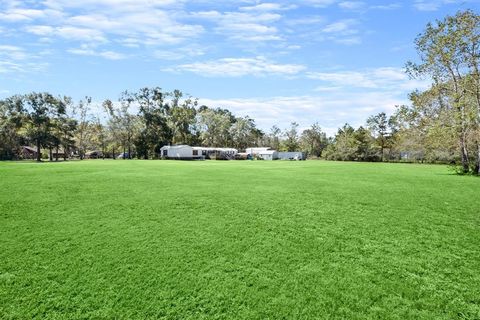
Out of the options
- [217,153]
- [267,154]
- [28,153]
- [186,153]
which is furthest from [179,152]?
[28,153]

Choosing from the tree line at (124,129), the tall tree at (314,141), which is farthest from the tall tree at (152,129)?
the tall tree at (314,141)

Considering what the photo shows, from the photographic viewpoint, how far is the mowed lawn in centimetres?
401

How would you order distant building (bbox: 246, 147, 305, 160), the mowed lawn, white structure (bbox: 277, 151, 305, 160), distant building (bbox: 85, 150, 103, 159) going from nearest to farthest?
the mowed lawn
white structure (bbox: 277, 151, 305, 160)
distant building (bbox: 246, 147, 305, 160)
distant building (bbox: 85, 150, 103, 159)

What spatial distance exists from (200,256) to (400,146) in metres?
66.8

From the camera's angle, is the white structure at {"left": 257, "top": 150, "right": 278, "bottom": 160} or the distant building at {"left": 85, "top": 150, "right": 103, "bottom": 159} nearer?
the white structure at {"left": 257, "top": 150, "right": 278, "bottom": 160}

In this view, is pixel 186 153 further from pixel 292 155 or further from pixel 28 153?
pixel 28 153

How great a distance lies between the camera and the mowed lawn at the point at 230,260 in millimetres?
4008

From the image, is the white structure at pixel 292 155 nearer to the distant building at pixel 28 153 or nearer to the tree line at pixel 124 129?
the tree line at pixel 124 129

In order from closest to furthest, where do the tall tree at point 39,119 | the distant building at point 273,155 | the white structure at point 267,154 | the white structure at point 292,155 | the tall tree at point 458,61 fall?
the tall tree at point 458,61 → the tall tree at point 39,119 → the white structure at point 292,155 → the distant building at point 273,155 → the white structure at point 267,154

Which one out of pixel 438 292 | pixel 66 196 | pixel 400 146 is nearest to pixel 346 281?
pixel 438 292

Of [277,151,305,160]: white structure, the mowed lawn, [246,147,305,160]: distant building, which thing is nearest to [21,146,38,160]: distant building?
[246,147,305,160]: distant building

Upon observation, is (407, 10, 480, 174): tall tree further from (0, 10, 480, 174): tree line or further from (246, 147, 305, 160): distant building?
(246, 147, 305, 160): distant building

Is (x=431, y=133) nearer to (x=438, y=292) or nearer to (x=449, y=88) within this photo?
(x=449, y=88)

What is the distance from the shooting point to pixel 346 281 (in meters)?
4.66
